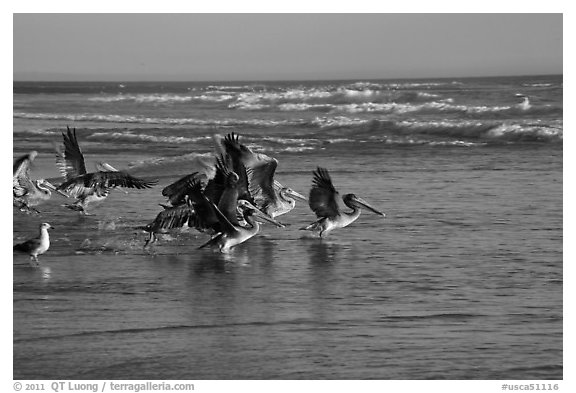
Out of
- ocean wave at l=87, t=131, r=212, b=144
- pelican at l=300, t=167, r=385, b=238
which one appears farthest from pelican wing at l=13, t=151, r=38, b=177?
ocean wave at l=87, t=131, r=212, b=144

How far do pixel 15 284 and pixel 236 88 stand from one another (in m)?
10.2

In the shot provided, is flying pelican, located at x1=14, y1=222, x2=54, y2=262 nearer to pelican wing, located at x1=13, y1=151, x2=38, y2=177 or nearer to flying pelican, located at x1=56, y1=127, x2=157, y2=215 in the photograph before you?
flying pelican, located at x1=56, y1=127, x2=157, y2=215

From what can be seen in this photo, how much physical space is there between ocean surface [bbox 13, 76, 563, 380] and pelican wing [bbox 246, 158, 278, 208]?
0.29 m

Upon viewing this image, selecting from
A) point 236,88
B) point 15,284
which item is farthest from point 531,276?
point 236,88

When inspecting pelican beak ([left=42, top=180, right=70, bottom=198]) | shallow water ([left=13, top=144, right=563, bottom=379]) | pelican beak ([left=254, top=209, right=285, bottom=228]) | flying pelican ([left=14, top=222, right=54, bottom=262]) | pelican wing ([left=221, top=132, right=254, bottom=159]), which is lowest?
shallow water ([left=13, top=144, right=563, bottom=379])

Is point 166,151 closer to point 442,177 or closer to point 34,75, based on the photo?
point 34,75

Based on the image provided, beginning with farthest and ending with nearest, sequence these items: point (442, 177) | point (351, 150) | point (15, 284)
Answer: point (351, 150) < point (442, 177) < point (15, 284)

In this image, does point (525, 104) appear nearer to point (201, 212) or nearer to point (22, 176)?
point (22, 176)

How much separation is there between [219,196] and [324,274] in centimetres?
150

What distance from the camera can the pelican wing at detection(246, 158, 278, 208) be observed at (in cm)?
1202

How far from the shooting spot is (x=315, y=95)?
2197 cm

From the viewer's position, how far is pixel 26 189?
1285 centimetres

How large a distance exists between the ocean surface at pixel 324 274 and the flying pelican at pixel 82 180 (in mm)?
161

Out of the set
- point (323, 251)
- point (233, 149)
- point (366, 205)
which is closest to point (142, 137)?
point (233, 149)
